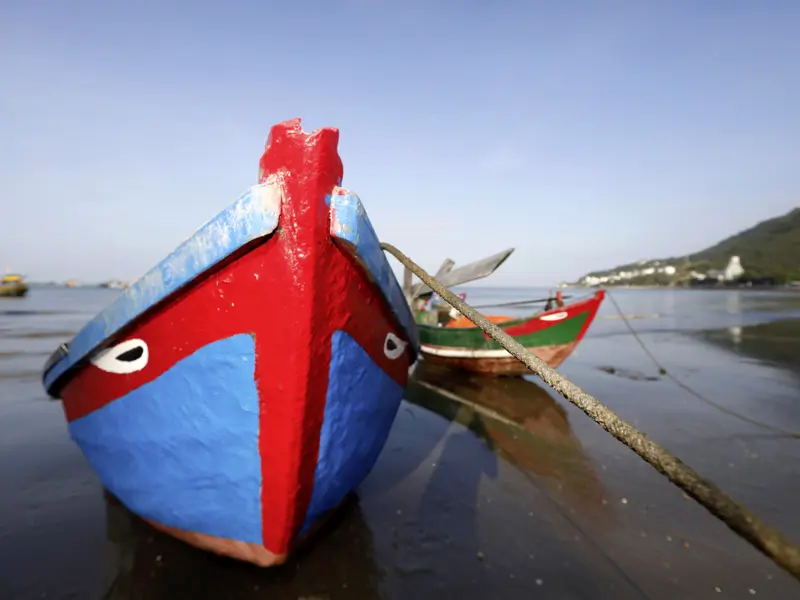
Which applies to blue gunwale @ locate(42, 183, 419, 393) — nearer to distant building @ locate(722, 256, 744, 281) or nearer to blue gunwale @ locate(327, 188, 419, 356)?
blue gunwale @ locate(327, 188, 419, 356)

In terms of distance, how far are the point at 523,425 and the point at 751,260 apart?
5195 inches

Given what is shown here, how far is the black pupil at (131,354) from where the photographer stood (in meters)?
2.66

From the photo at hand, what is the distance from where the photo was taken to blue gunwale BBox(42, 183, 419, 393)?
212 centimetres

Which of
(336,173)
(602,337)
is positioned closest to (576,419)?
(336,173)

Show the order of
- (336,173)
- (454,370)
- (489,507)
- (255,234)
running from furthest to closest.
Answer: (454,370) → (489,507) → (336,173) → (255,234)

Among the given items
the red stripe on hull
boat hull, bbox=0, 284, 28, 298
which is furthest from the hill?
boat hull, bbox=0, 284, 28, 298

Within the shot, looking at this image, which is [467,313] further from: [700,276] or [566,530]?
[700,276]

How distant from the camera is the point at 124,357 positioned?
2.74 metres

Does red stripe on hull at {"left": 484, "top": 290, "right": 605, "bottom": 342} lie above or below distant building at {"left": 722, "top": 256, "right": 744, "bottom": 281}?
above

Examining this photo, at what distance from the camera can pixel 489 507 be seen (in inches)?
163

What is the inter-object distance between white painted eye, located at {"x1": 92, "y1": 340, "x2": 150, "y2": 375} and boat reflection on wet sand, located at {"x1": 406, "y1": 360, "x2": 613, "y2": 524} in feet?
13.9

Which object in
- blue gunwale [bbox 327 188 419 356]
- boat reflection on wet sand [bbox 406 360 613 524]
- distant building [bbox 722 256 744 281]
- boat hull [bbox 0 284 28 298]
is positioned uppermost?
boat hull [bbox 0 284 28 298]

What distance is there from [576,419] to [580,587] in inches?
180

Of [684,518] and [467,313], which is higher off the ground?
[467,313]
